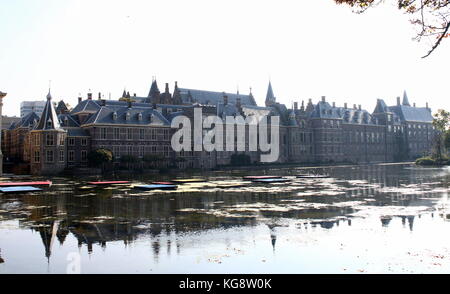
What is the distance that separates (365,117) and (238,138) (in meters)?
46.9

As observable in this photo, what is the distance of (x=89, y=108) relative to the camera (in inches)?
2867

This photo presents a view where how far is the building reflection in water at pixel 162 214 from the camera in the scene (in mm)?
15352

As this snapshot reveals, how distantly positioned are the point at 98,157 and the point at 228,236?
53.2 metres

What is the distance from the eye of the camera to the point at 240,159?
85.5 meters

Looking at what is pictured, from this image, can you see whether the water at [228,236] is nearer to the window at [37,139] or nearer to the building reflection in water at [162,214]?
the building reflection in water at [162,214]

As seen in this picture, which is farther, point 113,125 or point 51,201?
point 113,125

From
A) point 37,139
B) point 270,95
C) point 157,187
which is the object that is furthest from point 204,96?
point 157,187

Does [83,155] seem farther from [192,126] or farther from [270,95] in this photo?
[270,95]

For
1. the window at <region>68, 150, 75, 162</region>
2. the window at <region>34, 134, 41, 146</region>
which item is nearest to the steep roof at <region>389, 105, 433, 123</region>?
the window at <region>68, 150, 75, 162</region>

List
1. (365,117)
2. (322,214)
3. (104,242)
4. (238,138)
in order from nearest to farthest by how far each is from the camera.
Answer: (104,242)
(322,214)
(238,138)
(365,117)

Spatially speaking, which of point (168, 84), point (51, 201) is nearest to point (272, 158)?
point (168, 84)

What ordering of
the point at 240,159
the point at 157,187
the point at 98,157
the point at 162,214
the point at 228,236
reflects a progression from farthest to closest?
the point at 240,159 < the point at 98,157 < the point at 157,187 < the point at 162,214 < the point at 228,236
